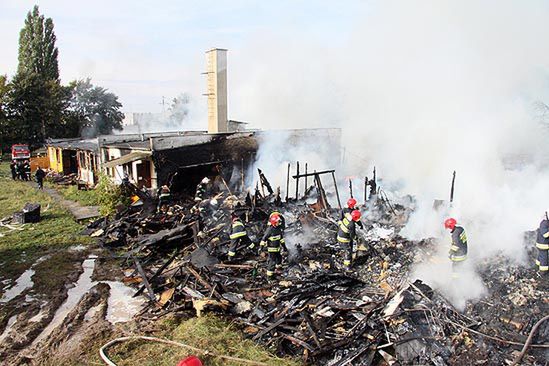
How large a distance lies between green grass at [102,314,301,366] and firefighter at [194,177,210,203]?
306 inches

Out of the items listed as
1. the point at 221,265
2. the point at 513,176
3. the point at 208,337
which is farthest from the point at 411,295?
the point at 513,176

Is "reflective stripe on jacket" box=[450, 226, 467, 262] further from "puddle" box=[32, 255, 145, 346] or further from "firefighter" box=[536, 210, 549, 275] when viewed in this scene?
"puddle" box=[32, 255, 145, 346]

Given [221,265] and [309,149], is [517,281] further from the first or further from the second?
[309,149]

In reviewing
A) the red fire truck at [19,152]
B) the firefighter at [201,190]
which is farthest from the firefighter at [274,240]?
the red fire truck at [19,152]

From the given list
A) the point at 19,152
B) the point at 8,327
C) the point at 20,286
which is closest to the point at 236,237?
the point at 8,327

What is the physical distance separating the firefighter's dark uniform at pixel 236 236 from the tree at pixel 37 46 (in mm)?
41837

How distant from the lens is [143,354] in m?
6.31

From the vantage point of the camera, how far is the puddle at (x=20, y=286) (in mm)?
8703

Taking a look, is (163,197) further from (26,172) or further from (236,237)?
(26,172)

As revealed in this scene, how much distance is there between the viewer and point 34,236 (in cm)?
1303

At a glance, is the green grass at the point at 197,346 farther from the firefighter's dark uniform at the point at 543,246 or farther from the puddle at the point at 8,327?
the firefighter's dark uniform at the point at 543,246

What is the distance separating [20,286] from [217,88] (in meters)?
14.2

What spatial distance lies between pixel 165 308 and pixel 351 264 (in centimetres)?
449

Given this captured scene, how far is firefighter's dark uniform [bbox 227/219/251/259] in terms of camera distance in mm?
9383
